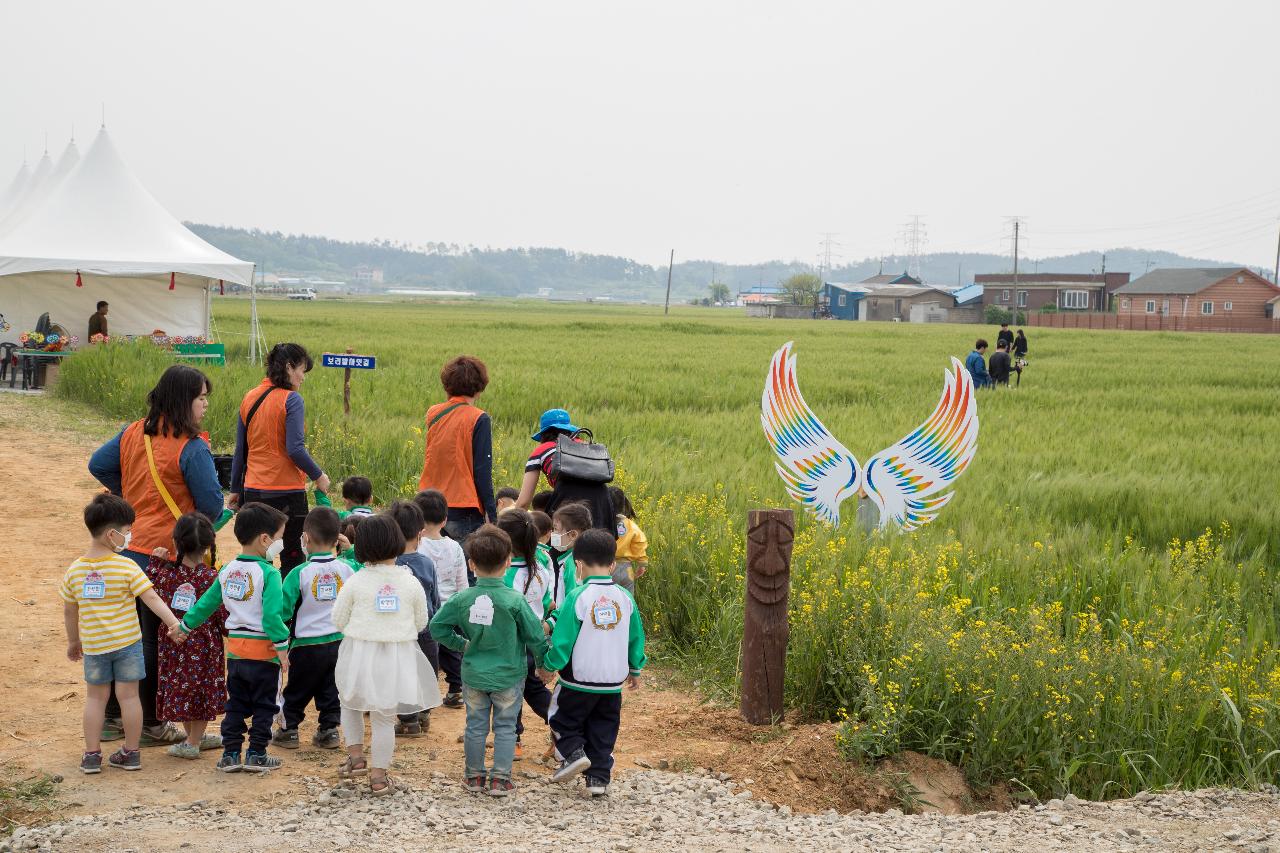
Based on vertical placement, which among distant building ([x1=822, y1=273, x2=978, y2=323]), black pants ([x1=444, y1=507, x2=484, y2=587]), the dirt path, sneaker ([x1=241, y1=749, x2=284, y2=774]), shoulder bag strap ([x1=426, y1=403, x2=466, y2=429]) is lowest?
the dirt path

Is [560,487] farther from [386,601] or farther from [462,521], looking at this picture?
[386,601]

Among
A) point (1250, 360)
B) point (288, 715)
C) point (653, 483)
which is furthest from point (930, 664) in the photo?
point (1250, 360)

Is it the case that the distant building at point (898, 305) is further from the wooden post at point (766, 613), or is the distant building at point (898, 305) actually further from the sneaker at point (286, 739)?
the sneaker at point (286, 739)

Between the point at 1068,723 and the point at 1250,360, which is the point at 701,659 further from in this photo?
the point at 1250,360

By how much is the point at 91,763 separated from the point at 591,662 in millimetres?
2047

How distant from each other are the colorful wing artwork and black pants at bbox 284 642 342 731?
390cm

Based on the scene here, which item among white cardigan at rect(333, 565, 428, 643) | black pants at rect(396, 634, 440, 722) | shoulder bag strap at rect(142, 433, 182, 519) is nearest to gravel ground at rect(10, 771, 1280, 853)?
white cardigan at rect(333, 565, 428, 643)

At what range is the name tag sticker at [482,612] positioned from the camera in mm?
4539

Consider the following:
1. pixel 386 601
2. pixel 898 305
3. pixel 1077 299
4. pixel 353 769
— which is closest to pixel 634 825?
pixel 353 769

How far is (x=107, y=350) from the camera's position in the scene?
17.8 meters

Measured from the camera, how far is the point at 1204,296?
7619 centimetres

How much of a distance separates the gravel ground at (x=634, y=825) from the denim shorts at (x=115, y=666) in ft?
2.38

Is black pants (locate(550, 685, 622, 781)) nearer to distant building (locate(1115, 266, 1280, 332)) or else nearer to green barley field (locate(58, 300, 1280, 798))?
green barley field (locate(58, 300, 1280, 798))

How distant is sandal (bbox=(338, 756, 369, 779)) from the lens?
15.2ft
